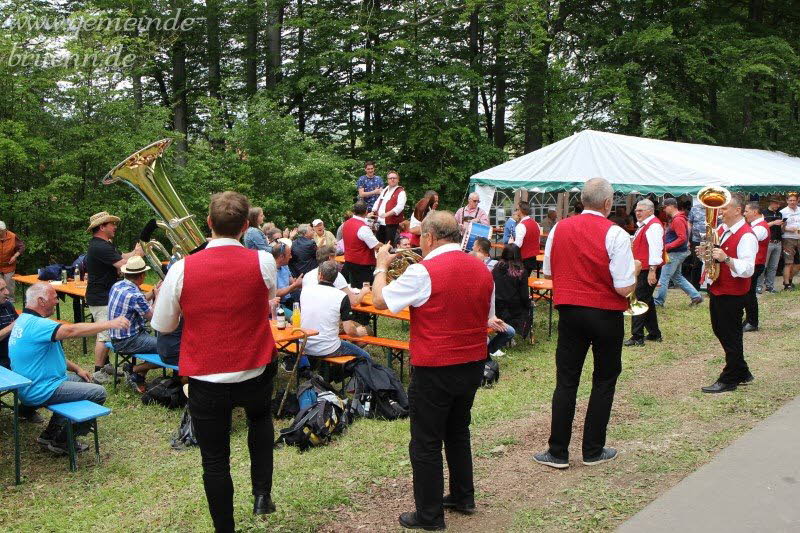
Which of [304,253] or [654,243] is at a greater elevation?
[654,243]

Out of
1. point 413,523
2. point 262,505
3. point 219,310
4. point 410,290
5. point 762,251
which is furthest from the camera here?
point 762,251

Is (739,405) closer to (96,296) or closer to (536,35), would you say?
(96,296)

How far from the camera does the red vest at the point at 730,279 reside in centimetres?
590

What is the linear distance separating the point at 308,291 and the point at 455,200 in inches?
571

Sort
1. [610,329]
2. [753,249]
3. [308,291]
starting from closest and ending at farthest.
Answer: [610,329] → [753,249] → [308,291]

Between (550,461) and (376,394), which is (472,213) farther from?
(550,461)

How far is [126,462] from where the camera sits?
17.8 ft

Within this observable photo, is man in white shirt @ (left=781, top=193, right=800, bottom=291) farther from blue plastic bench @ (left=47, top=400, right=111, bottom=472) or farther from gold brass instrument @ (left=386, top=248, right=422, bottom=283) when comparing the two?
blue plastic bench @ (left=47, top=400, right=111, bottom=472)

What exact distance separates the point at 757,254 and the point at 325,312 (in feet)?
14.0

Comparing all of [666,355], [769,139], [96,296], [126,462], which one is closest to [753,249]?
[666,355]

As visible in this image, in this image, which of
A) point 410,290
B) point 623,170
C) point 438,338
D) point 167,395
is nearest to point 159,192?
point 167,395

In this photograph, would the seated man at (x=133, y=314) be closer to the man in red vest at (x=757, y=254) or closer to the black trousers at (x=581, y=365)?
the black trousers at (x=581, y=365)

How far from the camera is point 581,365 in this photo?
4.39 metres

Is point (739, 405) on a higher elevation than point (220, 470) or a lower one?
lower
